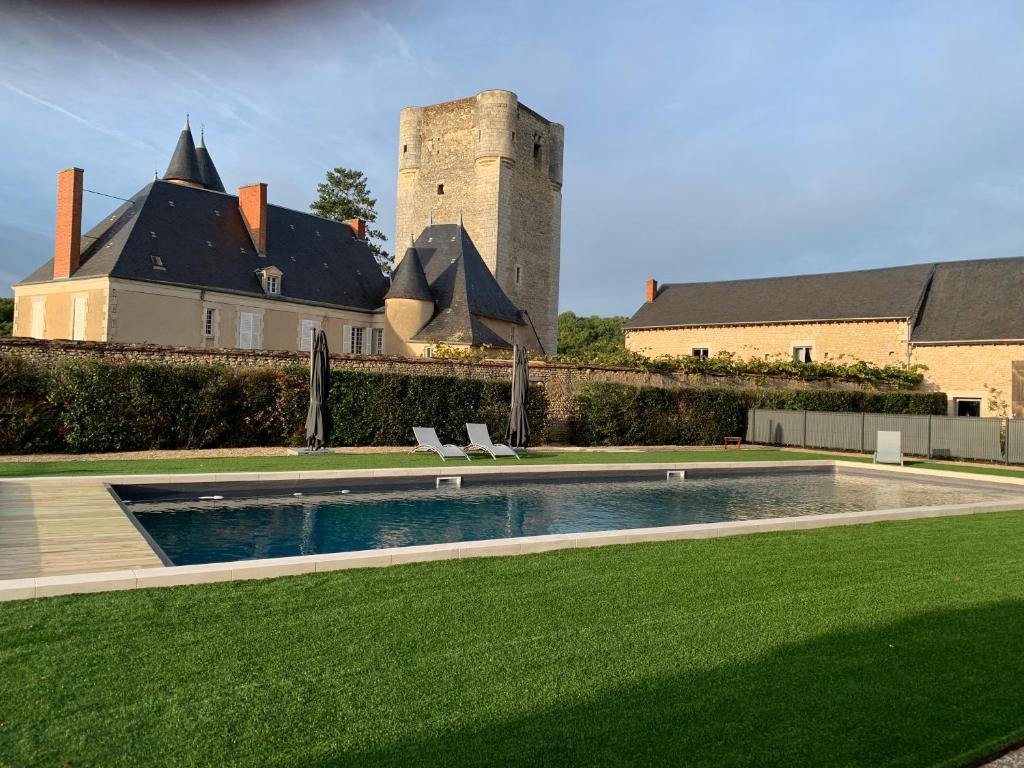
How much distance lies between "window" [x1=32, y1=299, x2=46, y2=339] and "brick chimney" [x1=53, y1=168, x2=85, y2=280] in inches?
69.9

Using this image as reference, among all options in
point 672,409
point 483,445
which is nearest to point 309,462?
point 483,445

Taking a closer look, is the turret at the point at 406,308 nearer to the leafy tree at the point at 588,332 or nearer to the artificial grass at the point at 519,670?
the artificial grass at the point at 519,670

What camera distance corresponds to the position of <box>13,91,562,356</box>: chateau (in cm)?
2456

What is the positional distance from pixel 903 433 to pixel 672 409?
18.5 feet

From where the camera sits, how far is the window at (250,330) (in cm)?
2706

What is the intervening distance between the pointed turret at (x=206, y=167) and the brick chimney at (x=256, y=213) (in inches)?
353

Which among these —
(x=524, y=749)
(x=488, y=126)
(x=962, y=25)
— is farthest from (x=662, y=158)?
(x=524, y=749)

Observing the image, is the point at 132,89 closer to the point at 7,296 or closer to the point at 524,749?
the point at 524,749

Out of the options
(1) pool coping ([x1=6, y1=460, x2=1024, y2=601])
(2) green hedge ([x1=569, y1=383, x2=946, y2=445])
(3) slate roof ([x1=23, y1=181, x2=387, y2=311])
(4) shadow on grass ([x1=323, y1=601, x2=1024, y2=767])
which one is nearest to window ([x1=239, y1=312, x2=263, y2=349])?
(3) slate roof ([x1=23, y1=181, x2=387, y2=311])

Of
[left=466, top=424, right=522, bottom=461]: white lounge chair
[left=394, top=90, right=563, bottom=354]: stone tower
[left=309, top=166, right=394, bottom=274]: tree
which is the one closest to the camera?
[left=466, top=424, right=522, bottom=461]: white lounge chair

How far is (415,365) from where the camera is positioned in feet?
60.4

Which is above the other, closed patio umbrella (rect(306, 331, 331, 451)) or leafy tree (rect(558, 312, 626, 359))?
leafy tree (rect(558, 312, 626, 359))

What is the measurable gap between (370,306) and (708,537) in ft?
86.1

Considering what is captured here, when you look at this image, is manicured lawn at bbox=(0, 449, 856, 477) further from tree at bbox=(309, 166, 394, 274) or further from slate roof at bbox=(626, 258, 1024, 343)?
tree at bbox=(309, 166, 394, 274)
